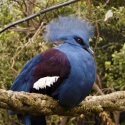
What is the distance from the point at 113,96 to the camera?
172cm

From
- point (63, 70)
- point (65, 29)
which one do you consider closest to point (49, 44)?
point (65, 29)

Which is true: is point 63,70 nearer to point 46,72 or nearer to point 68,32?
point 46,72

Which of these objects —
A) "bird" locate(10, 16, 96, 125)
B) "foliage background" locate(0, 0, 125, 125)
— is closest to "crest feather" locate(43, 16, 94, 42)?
"bird" locate(10, 16, 96, 125)

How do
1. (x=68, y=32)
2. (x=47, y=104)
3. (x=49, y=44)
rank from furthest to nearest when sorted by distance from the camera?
(x=49, y=44) → (x=68, y=32) → (x=47, y=104)

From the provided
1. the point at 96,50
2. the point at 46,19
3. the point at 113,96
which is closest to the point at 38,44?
the point at 46,19

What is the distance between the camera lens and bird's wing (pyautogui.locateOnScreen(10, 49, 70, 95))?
1.47 m

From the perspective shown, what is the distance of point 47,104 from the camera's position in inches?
57.0

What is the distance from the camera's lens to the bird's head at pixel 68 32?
156 cm

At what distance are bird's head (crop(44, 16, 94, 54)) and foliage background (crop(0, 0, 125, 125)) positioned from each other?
1.31 metres

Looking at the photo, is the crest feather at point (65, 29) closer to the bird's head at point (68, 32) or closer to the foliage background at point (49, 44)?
the bird's head at point (68, 32)

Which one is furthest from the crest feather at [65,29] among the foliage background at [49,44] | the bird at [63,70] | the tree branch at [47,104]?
the foliage background at [49,44]

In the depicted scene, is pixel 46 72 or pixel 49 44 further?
pixel 49 44

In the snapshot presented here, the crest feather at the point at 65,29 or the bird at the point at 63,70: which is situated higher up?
the crest feather at the point at 65,29

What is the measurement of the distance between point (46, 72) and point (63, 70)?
0.07 m
